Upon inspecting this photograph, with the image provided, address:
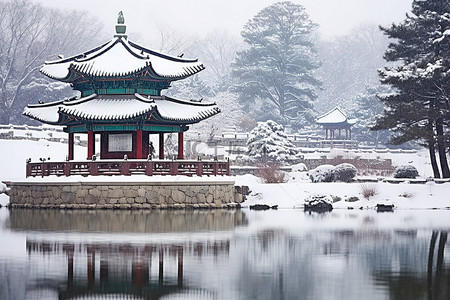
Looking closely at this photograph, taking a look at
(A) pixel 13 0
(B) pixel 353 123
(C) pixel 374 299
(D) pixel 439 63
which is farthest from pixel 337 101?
(C) pixel 374 299

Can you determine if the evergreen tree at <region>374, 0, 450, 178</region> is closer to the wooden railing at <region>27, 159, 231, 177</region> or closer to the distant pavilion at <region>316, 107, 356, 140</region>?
the wooden railing at <region>27, 159, 231, 177</region>

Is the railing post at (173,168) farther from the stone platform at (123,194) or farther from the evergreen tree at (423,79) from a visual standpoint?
the evergreen tree at (423,79)

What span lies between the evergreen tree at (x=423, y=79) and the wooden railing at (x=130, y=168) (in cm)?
1006

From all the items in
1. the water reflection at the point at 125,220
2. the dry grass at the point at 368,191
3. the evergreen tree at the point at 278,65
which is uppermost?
the evergreen tree at the point at 278,65

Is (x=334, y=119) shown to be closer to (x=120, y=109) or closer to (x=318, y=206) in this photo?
(x=318, y=206)

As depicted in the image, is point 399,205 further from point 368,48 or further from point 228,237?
point 368,48

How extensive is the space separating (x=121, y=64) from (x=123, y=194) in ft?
20.6

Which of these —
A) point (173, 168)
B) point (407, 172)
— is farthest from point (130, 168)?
point (407, 172)

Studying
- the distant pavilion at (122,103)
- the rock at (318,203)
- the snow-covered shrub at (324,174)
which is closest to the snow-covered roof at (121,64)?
the distant pavilion at (122,103)

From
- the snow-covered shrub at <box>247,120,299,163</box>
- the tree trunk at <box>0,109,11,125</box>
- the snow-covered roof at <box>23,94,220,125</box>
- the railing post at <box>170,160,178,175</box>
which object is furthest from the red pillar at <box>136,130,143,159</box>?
the tree trunk at <box>0,109,11,125</box>

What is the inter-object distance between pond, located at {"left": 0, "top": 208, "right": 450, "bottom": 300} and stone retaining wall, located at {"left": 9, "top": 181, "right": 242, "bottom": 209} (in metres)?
4.80

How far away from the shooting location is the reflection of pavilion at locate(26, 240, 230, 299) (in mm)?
15062

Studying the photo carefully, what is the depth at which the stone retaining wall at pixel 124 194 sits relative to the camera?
36.6 m

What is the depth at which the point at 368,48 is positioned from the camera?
391 feet
